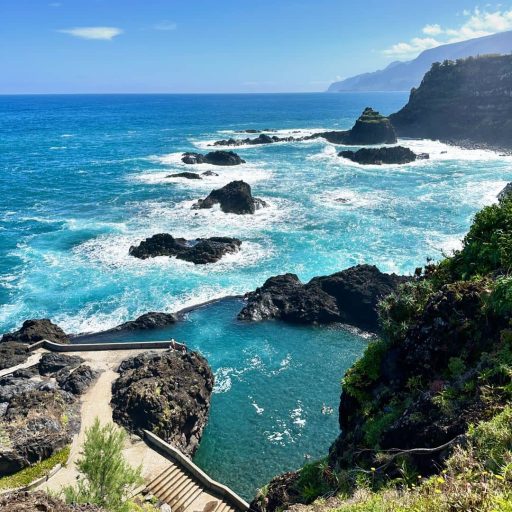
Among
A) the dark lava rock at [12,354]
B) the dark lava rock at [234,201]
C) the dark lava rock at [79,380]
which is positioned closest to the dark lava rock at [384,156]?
the dark lava rock at [234,201]

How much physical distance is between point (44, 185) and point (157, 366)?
7255 cm

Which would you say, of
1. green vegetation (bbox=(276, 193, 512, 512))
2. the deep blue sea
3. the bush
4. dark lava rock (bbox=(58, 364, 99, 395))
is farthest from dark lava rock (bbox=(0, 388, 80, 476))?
the bush

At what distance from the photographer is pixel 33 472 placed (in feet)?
79.6

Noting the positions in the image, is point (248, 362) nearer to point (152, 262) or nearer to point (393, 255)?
point (152, 262)

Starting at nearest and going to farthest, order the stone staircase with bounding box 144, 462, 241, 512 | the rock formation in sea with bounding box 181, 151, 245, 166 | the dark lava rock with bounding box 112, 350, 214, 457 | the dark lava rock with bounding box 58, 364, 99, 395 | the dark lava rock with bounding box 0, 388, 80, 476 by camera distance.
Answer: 1. the stone staircase with bounding box 144, 462, 241, 512
2. the dark lava rock with bounding box 0, 388, 80, 476
3. the dark lava rock with bounding box 112, 350, 214, 457
4. the dark lava rock with bounding box 58, 364, 99, 395
5. the rock formation in sea with bounding box 181, 151, 245, 166

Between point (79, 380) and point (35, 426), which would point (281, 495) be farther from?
point (79, 380)

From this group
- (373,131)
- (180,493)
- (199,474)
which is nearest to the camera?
(180,493)

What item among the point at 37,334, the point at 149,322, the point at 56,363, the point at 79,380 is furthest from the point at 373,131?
the point at 79,380

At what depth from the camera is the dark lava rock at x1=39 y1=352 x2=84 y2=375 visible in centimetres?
3325

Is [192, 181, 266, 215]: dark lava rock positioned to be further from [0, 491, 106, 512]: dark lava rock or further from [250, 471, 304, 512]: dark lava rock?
[0, 491, 106, 512]: dark lava rock

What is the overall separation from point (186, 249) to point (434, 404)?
45.5 meters

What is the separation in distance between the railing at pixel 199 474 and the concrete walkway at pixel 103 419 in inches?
17.6

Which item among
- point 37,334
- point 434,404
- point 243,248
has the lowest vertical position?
point 37,334

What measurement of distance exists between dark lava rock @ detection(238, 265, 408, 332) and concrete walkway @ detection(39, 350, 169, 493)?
44.8 ft
